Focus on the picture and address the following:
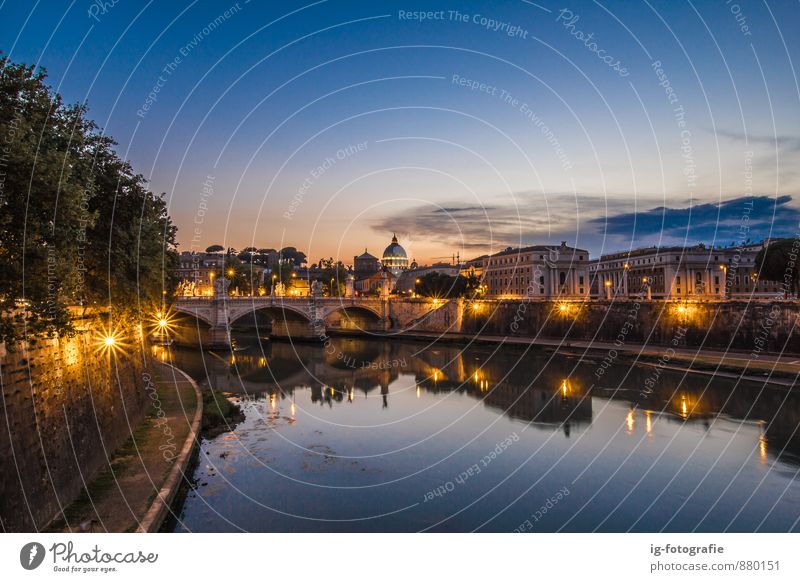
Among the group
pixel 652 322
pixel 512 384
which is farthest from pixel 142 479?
pixel 652 322

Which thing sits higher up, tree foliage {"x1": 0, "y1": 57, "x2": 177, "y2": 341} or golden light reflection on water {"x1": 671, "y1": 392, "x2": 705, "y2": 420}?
tree foliage {"x1": 0, "y1": 57, "x2": 177, "y2": 341}

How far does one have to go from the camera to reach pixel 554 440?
23188 millimetres

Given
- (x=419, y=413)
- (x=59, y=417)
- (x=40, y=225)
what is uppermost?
(x=40, y=225)

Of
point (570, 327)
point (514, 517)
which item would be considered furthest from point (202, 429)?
point (570, 327)

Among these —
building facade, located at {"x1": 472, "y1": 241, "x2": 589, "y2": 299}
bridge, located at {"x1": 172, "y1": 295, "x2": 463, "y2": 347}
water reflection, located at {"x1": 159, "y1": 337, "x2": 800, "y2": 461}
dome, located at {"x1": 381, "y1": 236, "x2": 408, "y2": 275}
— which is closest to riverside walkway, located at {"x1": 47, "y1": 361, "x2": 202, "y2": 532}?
water reflection, located at {"x1": 159, "y1": 337, "x2": 800, "y2": 461}

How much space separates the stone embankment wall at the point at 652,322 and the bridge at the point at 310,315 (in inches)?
192

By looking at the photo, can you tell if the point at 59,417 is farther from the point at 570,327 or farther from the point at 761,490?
the point at 570,327

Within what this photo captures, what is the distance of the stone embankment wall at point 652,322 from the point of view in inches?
1618

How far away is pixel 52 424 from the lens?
42.7 ft

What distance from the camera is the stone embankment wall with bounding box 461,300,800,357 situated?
135 ft

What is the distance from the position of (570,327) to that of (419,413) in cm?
3100

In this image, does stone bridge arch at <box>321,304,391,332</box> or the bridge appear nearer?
the bridge

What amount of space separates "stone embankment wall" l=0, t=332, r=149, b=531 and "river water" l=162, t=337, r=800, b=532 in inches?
110
